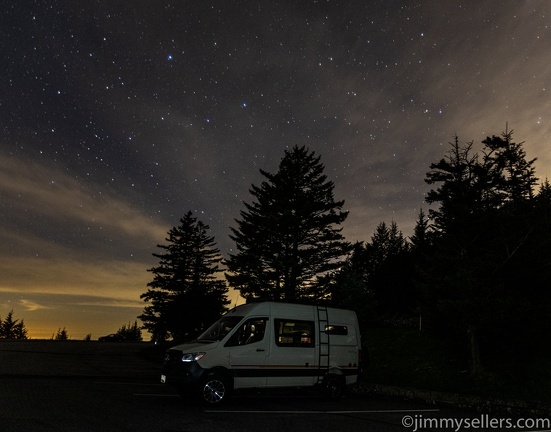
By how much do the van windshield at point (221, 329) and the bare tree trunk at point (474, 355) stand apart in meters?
7.82

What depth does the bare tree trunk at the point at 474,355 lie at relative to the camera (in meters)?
13.8

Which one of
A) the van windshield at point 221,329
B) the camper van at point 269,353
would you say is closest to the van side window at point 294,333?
the camper van at point 269,353

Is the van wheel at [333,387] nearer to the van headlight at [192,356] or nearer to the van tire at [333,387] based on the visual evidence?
the van tire at [333,387]

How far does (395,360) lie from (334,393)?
6790 mm

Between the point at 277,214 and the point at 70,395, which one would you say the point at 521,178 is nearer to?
the point at 277,214

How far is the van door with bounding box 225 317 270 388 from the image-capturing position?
35.2 ft

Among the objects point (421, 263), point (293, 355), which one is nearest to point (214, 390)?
point (293, 355)

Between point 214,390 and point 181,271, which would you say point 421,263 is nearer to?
point 214,390

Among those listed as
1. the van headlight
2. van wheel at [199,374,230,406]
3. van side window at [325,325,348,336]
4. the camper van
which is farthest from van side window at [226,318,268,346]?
van side window at [325,325,348,336]

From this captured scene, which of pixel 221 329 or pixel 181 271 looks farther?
pixel 181 271

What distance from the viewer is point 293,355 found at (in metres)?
11.8

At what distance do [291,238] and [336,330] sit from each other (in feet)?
66.7

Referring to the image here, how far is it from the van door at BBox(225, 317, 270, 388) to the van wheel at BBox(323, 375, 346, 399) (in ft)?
7.32

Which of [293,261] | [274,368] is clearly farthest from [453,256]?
[293,261]
